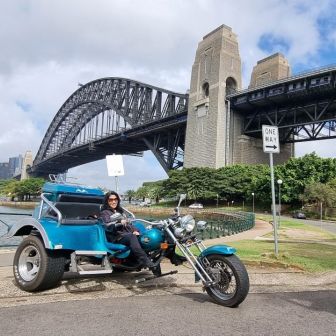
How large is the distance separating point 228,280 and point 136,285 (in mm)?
1621

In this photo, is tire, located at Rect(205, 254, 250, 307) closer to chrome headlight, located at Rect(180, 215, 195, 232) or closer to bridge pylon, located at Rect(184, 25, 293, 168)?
chrome headlight, located at Rect(180, 215, 195, 232)

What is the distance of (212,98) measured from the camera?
75.2 m

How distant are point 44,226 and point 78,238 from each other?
1.79 ft

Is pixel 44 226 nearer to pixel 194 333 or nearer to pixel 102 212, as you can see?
pixel 102 212

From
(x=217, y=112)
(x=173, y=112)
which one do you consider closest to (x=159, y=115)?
(x=173, y=112)

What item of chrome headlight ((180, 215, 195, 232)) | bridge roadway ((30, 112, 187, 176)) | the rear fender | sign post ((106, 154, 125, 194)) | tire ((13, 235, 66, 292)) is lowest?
tire ((13, 235, 66, 292))

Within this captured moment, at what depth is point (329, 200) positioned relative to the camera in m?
49.8

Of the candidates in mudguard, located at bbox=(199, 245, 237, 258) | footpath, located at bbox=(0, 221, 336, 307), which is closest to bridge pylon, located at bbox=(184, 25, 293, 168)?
footpath, located at bbox=(0, 221, 336, 307)

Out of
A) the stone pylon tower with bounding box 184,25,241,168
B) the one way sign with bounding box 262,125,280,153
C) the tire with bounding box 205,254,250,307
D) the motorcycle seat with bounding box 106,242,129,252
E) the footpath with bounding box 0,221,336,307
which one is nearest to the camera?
the tire with bounding box 205,254,250,307

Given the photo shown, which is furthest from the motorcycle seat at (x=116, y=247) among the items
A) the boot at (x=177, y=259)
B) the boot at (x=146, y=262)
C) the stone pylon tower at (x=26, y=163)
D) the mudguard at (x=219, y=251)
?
the stone pylon tower at (x=26, y=163)

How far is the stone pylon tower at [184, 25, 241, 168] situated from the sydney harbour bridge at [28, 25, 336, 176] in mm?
333

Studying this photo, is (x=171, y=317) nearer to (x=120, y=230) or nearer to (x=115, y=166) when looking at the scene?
(x=120, y=230)

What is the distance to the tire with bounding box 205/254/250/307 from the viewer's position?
209 inches

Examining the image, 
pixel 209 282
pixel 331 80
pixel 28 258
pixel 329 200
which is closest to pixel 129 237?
pixel 209 282
